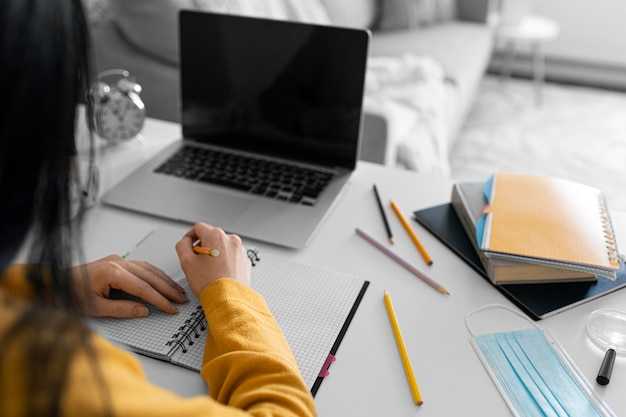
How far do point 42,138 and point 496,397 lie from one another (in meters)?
0.53

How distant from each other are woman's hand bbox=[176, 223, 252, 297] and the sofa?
639 millimetres

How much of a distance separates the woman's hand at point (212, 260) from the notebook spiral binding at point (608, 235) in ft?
1.65

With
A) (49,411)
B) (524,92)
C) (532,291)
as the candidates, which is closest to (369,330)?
(532,291)

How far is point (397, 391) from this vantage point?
0.66 meters

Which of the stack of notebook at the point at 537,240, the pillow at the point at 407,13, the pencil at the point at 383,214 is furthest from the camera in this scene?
the pillow at the point at 407,13

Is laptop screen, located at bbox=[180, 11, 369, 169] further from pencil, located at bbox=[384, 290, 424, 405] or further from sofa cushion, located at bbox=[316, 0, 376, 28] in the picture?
sofa cushion, located at bbox=[316, 0, 376, 28]

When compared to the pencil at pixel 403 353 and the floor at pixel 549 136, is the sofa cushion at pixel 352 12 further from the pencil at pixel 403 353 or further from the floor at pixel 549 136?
the pencil at pixel 403 353

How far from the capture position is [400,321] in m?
0.77

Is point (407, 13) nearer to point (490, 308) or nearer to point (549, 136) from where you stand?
point (549, 136)

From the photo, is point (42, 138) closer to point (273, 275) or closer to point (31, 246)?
point (31, 246)

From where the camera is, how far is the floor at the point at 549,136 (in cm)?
252

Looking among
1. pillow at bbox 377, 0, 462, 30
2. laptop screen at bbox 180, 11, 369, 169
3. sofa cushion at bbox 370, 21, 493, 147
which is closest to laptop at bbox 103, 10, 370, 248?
laptop screen at bbox 180, 11, 369, 169

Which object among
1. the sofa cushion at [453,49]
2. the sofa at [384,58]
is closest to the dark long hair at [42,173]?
the sofa at [384,58]

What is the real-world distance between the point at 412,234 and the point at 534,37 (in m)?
2.44
